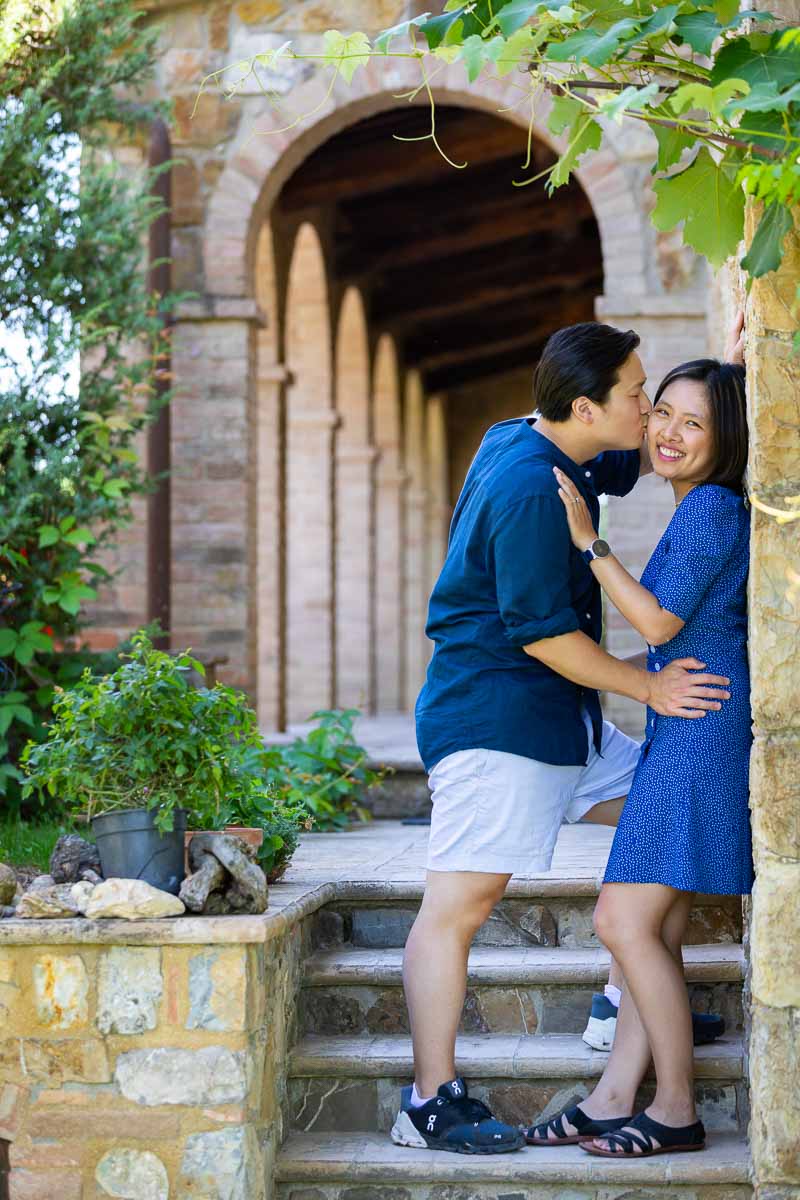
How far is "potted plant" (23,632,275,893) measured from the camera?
3.25 meters

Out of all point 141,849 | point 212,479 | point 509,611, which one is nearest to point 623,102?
point 509,611

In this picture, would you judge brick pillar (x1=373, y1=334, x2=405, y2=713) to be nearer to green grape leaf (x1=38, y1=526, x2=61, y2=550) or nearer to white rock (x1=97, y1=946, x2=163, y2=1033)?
green grape leaf (x1=38, y1=526, x2=61, y2=550)

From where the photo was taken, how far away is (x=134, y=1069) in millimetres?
3123

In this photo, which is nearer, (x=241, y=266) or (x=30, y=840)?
(x=30, y=840)

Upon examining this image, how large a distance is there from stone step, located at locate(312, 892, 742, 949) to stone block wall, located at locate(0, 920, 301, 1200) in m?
0.82

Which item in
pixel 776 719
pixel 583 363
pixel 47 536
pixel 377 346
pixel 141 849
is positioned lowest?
pixel 141 849

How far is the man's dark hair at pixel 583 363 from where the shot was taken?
3.20 meters

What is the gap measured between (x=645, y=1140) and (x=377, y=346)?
12640 mm

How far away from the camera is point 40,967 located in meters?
3.16

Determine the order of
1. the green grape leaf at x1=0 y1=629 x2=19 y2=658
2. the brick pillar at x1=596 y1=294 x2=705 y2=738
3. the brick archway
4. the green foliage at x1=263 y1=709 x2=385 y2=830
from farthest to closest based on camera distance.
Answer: the brick archway → the brick pillar at x1=596 y1=294 x2=705 y2=738 → the green foliage at x1=263 y1=709 x2=385 y2=830 → the green grape leaf at x1=0 y1=629 x2=19 y2=658

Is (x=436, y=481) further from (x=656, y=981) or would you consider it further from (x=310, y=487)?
(x=656, y=981)

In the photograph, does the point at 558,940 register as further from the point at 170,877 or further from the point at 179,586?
the point at 179,586

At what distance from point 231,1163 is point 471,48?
7.11ft

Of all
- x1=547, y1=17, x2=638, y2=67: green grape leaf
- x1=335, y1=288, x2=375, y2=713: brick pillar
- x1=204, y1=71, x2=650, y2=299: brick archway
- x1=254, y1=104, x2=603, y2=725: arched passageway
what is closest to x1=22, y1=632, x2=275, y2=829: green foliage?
x1=547, y1=17, x2=638, y2=67: green grape leaf
